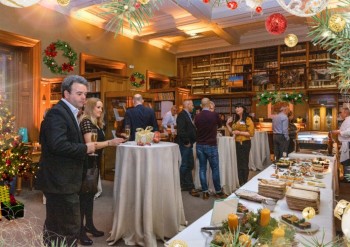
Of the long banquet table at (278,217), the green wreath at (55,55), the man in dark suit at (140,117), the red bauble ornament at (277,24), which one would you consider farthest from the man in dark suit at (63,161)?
→ the green wreath at (55,55)

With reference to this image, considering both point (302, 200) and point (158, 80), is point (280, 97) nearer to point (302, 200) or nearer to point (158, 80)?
point (158, 80)

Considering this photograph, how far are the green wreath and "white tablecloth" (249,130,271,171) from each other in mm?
4813

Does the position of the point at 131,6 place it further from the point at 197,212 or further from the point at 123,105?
the point at 123,105

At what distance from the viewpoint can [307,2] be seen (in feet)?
2.83

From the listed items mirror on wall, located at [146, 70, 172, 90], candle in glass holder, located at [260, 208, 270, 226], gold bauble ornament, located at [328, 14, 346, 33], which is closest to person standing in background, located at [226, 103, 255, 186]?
candle in glass holder, located at [260, 208, 270, 226]

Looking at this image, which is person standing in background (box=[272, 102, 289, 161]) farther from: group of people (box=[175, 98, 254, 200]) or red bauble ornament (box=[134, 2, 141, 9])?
red bauble ornament (box=[134, 2, 141, 9])

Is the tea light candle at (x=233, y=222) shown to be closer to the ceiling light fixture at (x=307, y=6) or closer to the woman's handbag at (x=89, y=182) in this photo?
the ceiling light fixture at (x=307, y=6)

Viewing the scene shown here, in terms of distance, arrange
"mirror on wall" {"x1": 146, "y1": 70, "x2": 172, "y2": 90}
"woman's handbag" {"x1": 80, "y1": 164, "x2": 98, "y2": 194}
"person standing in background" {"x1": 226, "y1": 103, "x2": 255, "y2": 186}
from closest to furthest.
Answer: "woman's handbag" {"x1": 80, "y1": 164, "x2": 98, "y2": 194}, "person standing in background" {"x1": 226, "y1": 103, "x2": 255, "y2": 186}, "mirror on wall" {"x1": 146, "y1": 70, "x2": 172, "y2": 90}

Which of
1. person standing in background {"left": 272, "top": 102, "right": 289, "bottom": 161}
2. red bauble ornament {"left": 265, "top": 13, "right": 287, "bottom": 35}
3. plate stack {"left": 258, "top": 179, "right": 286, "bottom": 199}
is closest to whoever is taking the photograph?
plate stack {"left": 258, "top": 179, "right": 286, "bottom": 199}

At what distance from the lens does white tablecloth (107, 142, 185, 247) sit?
2.79 m

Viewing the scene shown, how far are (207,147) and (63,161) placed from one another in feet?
9.92

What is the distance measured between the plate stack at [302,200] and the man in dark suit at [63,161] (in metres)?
1.33

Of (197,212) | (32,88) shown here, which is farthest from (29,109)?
(197,212)

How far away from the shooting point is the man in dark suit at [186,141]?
513 centimetres
